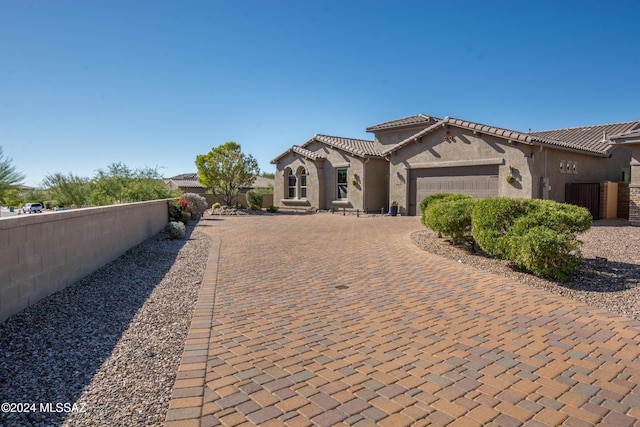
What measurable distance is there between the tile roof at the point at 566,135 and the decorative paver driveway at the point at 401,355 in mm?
11749

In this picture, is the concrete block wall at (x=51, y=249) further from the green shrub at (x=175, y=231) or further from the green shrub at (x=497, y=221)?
the green shrub at (x=497, y=221)

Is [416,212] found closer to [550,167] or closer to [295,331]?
[550,167]

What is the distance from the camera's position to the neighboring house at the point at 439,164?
1828cm

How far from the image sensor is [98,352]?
4.76m

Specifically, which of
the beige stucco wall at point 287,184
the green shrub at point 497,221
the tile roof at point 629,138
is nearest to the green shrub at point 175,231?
the green shrub at point 497,221

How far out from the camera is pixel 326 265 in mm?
9633

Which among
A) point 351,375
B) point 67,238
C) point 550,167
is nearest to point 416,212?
point 550,167

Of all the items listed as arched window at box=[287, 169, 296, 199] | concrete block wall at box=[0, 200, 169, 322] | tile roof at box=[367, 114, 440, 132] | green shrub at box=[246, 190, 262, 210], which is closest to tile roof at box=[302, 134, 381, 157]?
tile roof at box=[367, 114, 440, 132]

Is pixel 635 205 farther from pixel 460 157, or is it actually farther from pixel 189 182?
pixel 189 182

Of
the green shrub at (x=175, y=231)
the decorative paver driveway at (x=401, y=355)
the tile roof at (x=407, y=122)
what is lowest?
the decorative paver driveway at (x=401, y=355)

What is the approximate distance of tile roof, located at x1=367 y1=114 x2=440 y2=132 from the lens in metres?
27.3

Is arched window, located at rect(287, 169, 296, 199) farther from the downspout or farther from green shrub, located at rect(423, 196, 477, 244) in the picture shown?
green shrub, located at rect(423, 196, 477, 244)

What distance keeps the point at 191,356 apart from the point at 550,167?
59.5ft

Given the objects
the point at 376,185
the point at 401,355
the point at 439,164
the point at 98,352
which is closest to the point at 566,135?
the point at 439,164
